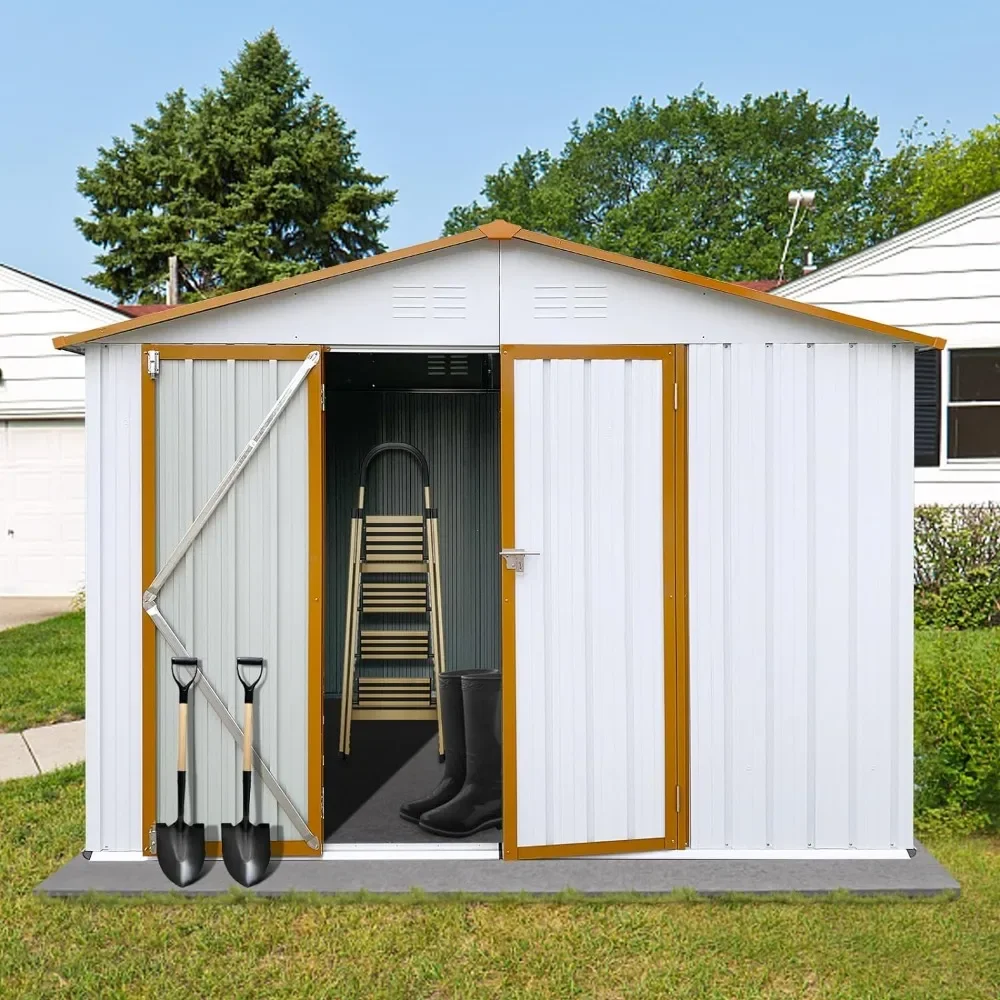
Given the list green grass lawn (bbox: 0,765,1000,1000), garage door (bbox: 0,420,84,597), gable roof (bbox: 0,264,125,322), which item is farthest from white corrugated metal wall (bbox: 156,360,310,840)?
garage door (bbox: 0,420,84,597)

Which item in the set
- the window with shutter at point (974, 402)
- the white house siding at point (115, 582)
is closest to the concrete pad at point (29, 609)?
the white house siding at point (115, 582)

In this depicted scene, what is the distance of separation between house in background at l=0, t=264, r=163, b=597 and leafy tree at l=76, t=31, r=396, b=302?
10.5 m

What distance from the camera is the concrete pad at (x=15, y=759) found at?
20.4ft

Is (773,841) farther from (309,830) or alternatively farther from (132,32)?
(132,32)

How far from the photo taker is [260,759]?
4547 mm

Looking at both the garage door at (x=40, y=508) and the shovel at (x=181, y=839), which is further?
the garage door at (x=40, y=508)

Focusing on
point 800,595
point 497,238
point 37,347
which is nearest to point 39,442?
point 37,347

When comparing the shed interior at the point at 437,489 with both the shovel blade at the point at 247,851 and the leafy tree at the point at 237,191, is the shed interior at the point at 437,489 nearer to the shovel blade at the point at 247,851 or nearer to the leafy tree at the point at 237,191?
the shovel blade at the point at 247,851

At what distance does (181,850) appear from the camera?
4.37 meters

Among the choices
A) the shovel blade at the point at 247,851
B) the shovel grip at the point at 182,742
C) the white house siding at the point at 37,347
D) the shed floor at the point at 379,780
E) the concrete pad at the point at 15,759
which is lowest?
the concrete pad at the point at 15,759

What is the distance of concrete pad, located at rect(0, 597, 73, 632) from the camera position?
1088 centimetres

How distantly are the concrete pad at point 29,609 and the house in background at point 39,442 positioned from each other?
0.18 metres

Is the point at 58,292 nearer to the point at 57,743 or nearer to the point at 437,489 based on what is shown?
the point at 437,489

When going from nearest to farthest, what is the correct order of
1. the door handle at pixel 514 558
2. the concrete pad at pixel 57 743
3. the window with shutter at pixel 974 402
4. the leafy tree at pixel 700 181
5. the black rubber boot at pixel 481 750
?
the door handle at pixel 514 558 < the black rubber boot at pixel 481 750 < the concrete pad at pixel 57 743 < the window with shutter at pixel 974 402 < the leafy tree at pixel 700 181
